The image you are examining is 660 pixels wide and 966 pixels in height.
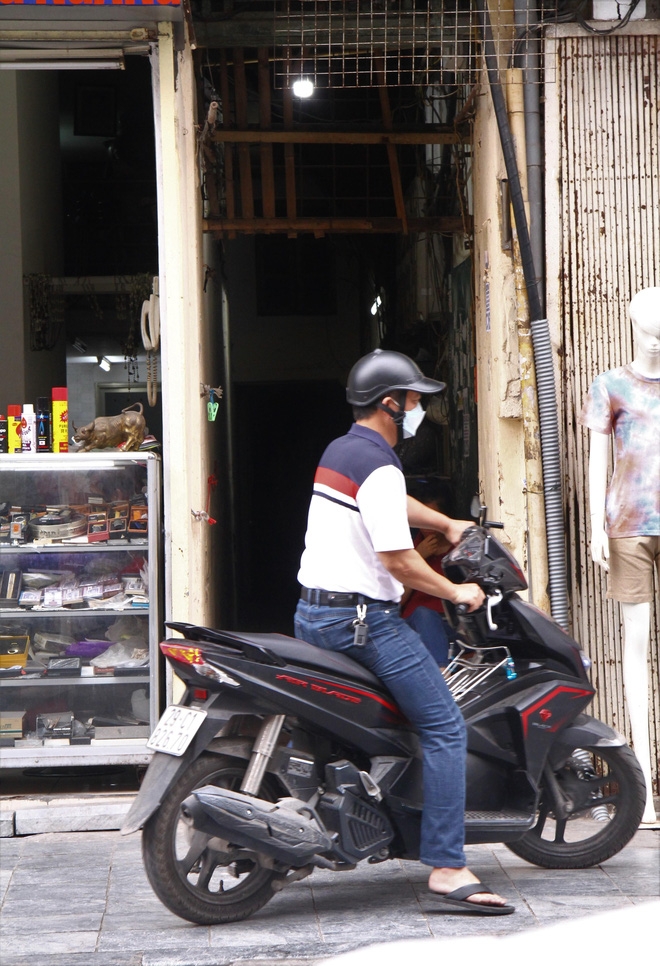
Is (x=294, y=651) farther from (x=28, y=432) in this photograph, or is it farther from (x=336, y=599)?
(x=28, y=432)

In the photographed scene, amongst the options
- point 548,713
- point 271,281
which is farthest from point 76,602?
point 271,281

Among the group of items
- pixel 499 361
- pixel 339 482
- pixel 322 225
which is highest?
pixel 322 225

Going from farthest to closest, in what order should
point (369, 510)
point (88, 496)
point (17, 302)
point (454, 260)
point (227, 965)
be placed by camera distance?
Result: point (17, 302) < point (454, 260) < point (88, 496) < point (369, 510) < point (227, 965)

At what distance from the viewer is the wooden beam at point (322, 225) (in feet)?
19.9

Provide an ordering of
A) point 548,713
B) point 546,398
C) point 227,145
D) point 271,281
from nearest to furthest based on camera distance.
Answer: point 548,713 < point 546,398 < point 227,145 < point 271,281

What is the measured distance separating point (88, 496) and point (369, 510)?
2.43 metres

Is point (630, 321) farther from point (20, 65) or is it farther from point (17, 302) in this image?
point (17, 302)

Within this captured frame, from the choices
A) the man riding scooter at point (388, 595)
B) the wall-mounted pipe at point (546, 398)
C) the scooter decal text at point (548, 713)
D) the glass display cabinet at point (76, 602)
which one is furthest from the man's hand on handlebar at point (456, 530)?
the glass display cabinet at point (76, 602)

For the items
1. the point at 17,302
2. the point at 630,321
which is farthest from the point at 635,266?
the point at 17,302

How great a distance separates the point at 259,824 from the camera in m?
3.65

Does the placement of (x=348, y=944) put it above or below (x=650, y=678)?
below

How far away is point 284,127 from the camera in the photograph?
611 cm

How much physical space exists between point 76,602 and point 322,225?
2.44 meters

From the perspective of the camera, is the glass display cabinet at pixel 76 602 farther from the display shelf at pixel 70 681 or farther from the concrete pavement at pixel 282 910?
the concrete pavement at pixel 282 910
